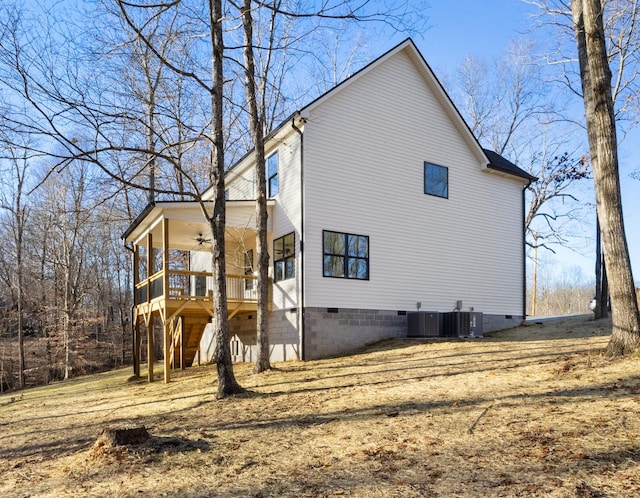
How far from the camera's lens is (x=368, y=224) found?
13.7 meters

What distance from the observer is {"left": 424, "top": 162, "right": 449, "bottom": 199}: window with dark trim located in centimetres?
1519

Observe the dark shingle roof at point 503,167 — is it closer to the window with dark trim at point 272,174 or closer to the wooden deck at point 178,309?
the window with dark trim at point 272,174

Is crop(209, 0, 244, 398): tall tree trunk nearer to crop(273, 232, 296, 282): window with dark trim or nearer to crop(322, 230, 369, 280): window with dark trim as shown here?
crop(273, 232, 296, 282): window with dark trim

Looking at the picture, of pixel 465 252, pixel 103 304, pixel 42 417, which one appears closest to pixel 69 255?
pixel 103 304

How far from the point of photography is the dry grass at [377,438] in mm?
4297

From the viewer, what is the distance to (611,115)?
7.85 m

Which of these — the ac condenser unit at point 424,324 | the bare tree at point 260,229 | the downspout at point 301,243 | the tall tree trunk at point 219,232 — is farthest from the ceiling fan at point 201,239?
the ac condenser unit at point 424,324

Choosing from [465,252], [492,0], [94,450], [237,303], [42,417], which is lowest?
[42,417]

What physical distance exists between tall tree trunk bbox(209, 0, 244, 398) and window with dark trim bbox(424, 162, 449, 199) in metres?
8.03

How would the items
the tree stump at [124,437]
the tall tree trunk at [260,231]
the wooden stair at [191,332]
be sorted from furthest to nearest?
the wooden stair at [191,332] → the tall tree trunk at [260,231] → the tree stump at [124,437]

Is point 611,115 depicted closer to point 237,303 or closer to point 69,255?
point 237,303

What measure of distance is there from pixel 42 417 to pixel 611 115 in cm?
1190

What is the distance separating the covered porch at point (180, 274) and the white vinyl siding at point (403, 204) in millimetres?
2262

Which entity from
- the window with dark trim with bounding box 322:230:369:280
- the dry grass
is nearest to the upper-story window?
the window with dark trim with bounding box 322:230:369:280
